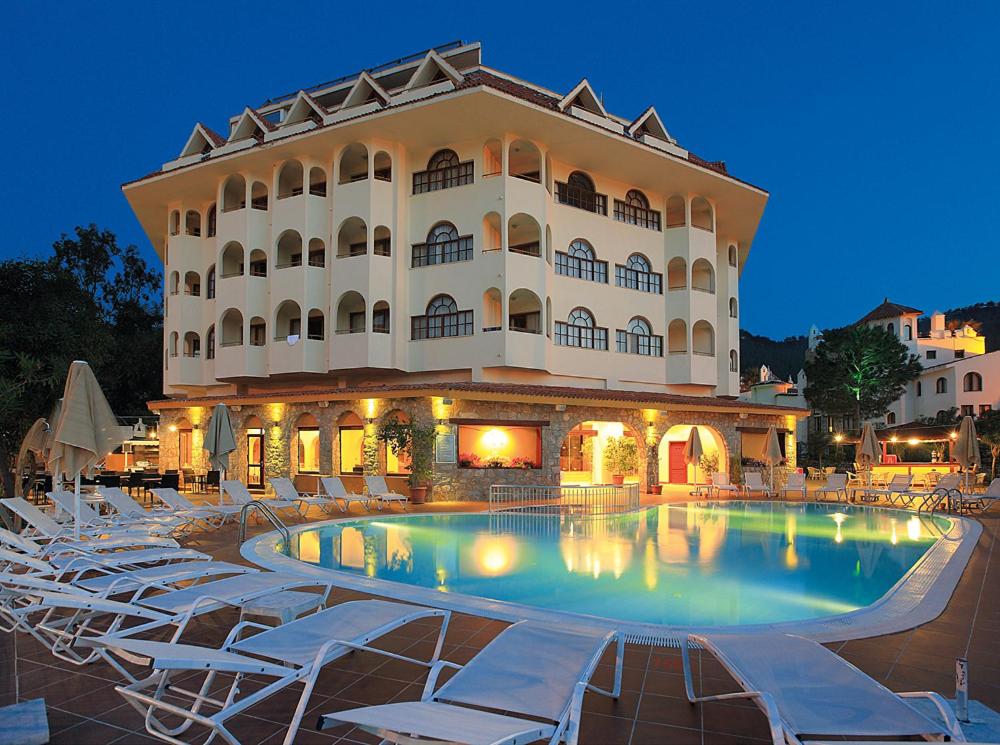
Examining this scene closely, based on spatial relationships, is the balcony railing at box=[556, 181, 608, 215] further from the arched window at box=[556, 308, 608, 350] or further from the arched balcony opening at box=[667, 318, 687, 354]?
the arched balcony opening at box=[667, 318, 687, 354]

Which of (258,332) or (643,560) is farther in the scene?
(258,332)

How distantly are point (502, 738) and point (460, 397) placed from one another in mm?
17131

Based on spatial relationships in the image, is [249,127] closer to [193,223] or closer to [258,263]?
[193,223]

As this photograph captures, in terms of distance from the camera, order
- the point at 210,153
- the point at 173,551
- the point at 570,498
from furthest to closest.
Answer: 1. the point at 210,153
2. the point at 570,498
3. the point at 173,551

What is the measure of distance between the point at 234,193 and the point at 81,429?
2053 centimetres

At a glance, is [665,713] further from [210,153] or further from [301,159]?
[210,153]

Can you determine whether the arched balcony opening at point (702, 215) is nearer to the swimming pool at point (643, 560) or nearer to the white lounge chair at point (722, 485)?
the white lounge chair at point (722, 485)

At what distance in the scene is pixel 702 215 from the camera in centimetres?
2772

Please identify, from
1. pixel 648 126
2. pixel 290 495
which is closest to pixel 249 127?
pixel 648 126

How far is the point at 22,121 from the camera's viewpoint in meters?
119

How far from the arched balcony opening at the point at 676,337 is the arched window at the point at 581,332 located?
3.65m

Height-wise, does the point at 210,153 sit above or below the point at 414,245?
above

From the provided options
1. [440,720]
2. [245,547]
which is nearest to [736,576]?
[245,547]

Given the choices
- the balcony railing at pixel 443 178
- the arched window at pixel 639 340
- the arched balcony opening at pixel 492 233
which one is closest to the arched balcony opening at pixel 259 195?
the balcony railing at pixel 443 178
